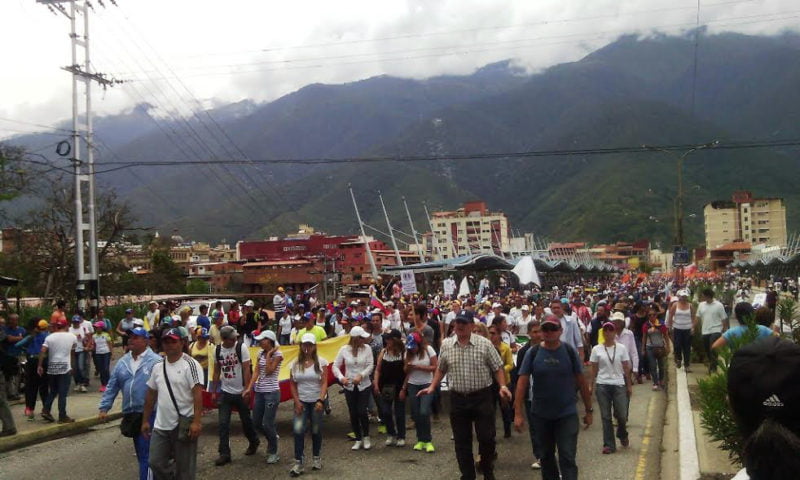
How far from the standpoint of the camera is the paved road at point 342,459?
325 inches

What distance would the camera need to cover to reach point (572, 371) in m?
6.51

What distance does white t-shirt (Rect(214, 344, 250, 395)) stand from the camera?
906cm

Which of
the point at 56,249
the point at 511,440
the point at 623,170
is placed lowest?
the point at 511,440

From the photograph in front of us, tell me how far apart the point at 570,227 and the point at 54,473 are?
547 ft

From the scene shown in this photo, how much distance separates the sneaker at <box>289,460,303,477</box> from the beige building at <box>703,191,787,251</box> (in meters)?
156

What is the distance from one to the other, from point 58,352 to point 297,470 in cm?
543

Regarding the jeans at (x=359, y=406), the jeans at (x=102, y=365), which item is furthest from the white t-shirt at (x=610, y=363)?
the jeans at (x=102, y=365)

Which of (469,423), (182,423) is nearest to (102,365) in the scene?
(182,423)

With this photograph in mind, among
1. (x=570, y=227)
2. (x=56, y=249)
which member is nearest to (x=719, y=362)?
(x=56, y=249)

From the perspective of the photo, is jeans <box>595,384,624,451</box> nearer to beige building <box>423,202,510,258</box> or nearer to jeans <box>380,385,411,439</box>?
jeans <box>380,385,411,439</box>

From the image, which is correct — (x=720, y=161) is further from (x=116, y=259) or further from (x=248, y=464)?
(x=248, y=464)

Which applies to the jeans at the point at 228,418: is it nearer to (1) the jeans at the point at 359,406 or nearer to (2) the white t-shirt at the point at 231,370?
(2) the white t-shirt at the point at 231,370

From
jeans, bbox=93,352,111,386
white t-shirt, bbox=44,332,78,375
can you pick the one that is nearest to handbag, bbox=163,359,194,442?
white t-shirt, bbox=44,332,78,375

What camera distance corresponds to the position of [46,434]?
11.0 metres
